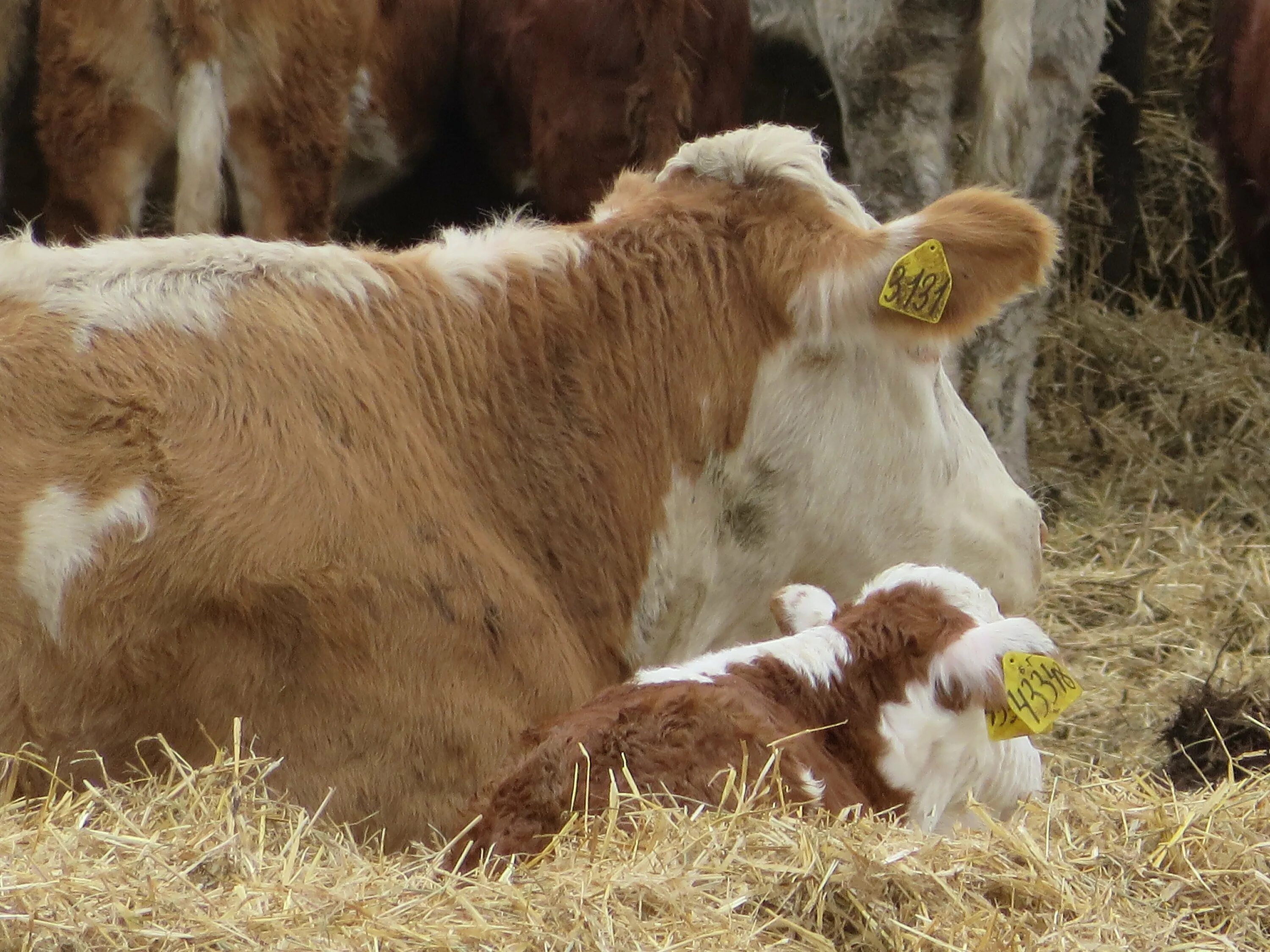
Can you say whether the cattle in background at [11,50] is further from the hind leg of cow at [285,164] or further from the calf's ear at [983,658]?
the calf's ear at [983,658]

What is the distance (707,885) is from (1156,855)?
2.25 ft

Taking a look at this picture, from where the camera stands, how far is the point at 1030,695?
2693mm

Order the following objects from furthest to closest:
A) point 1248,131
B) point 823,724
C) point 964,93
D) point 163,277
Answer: point 1248,131
point 964,93
point 163,277
point 823,724

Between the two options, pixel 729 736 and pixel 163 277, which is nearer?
pixel 729 736

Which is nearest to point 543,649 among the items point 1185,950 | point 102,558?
point 102,558

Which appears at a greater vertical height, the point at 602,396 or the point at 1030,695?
the point at 602,396

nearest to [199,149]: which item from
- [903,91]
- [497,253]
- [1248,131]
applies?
[497,253]

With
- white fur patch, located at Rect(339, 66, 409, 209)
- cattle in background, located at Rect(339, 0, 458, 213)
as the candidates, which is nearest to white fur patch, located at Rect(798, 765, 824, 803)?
white fur patch, located at Rect(339, 66, 409, 209)

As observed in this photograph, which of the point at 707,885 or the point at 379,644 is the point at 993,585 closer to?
the point at 379,644

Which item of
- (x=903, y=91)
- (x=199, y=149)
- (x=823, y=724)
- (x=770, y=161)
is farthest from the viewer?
(x=903, y=91)

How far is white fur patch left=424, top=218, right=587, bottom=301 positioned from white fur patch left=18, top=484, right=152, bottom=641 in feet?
2.49

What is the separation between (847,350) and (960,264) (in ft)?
0.83

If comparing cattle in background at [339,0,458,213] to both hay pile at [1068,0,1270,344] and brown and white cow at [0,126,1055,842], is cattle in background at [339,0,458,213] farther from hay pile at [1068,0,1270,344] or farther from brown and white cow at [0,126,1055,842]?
hay pile at [1068,0,1270,344]

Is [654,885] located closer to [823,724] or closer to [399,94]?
[823,724]
